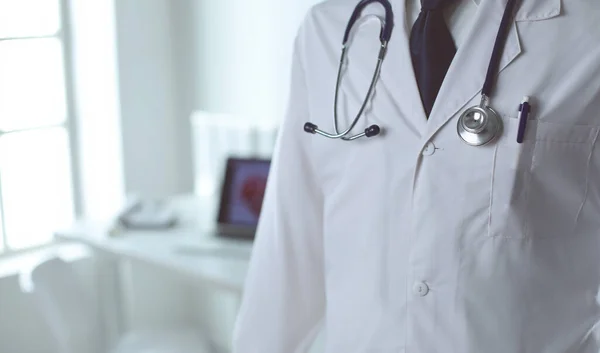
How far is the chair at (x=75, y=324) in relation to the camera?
5.98 ft

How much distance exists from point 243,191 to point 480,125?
1.16m

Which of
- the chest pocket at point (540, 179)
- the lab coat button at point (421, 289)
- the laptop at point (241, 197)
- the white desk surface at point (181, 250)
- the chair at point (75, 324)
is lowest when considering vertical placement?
the chair at point (75, 324)

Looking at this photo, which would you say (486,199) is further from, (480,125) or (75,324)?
(75,324)

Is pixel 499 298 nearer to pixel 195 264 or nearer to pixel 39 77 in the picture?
pixel 195 264

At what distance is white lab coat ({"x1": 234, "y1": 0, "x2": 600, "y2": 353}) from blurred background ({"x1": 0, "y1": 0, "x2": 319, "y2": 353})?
111 centimetres

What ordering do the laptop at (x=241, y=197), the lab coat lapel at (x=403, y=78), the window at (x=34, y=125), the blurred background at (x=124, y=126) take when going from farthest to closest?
the window at (x=34, y=125) → the blurred background at (x=124, y=126) → the laptop at (x=241, y=197) → the lab coat lapel at (x=403, y=78)

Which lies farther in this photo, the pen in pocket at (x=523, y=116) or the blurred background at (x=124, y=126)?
the blurred background at (x=124, y=126)

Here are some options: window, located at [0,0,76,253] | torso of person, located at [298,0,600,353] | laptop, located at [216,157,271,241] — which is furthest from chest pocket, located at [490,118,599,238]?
window, located at [0,0,76,253]

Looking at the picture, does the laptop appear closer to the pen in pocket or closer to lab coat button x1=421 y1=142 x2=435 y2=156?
lab coat button x1=421 y1=142 x2=435 y2=156

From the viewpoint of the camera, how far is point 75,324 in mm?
1872

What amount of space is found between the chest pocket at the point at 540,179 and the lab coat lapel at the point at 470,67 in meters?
0.07

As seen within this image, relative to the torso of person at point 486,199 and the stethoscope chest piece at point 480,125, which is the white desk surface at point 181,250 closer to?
the torso of person at point 486,199

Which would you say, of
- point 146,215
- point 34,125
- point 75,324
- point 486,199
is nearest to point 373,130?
point 486,199

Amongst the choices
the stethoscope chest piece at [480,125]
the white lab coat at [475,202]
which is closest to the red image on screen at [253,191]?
the white lab coat at [475,202]
